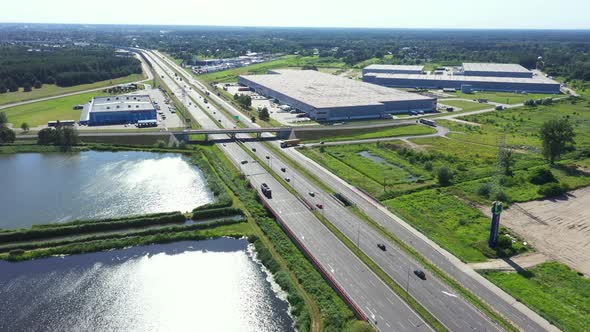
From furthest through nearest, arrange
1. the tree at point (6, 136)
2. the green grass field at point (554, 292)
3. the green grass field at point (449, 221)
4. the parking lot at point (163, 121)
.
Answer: the parking lot at point (163, 121) < the tree at point (6, 136) < the green grass field at point (449, 221) < the green grass field at point (554, 292)

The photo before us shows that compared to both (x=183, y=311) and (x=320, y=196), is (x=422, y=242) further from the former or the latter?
(x=183, y=311)

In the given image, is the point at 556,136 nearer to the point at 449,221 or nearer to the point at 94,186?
the point at 449,221

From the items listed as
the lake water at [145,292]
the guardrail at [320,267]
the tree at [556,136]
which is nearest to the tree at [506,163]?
the tree at [556,136]

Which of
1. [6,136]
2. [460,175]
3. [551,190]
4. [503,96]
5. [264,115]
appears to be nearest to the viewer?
[551,190]

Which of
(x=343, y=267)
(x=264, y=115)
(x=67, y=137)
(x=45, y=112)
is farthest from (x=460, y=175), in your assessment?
(x=45, y=112)

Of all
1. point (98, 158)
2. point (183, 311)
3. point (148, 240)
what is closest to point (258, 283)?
point (183, 311)

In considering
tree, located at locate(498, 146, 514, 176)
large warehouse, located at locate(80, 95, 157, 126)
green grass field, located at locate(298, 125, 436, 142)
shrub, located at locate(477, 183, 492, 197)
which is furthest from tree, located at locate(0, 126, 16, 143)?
tree, located at locate(498, 146, 514, 176)

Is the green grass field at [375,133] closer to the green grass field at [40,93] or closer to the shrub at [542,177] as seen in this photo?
the shrub at [542,177]
